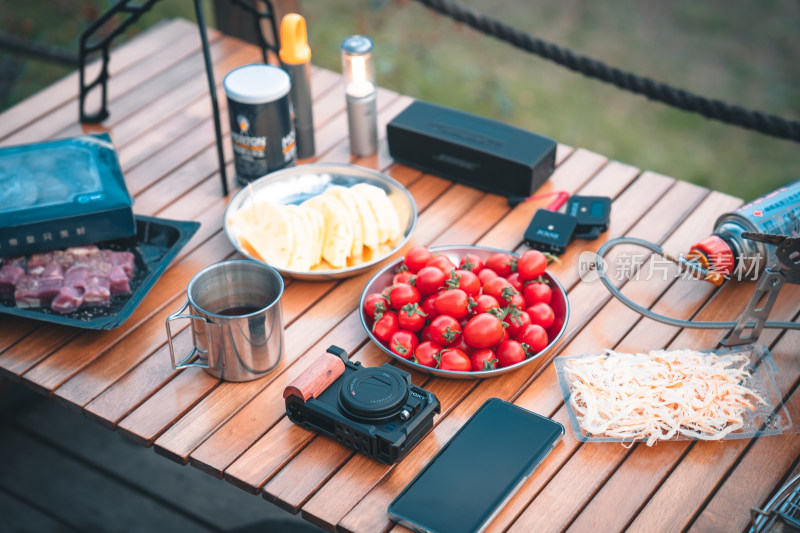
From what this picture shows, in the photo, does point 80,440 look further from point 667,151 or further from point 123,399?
point 667,151

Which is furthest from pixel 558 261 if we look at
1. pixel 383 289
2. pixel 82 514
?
pixel 82 514

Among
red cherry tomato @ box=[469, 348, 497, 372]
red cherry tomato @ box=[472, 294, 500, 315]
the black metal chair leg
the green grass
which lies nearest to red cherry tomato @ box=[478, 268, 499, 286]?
red cherry tomato @ box=[472, 294, 500, 315]

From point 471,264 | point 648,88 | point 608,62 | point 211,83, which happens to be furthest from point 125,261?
point 608,62

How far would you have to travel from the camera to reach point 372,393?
66.8 inches

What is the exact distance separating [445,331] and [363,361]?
0.21 metres

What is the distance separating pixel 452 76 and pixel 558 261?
3.27m

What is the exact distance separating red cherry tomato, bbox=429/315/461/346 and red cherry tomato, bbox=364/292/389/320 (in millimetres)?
134

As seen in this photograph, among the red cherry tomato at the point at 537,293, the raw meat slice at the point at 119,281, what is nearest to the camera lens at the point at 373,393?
the red cherry tomato at the point at 537,293

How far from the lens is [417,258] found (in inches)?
81.2

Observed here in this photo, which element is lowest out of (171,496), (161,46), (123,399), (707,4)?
(171,496)

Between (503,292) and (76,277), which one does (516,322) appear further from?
(76,277)

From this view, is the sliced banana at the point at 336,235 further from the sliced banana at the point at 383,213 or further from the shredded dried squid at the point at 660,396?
the shredded dried squid at the point at 660,396

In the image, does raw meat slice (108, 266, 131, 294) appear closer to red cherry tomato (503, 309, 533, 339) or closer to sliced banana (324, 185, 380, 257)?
sliced banana (324, 185, 380, 257)

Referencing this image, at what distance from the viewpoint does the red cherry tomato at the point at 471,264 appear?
6.73 ft
